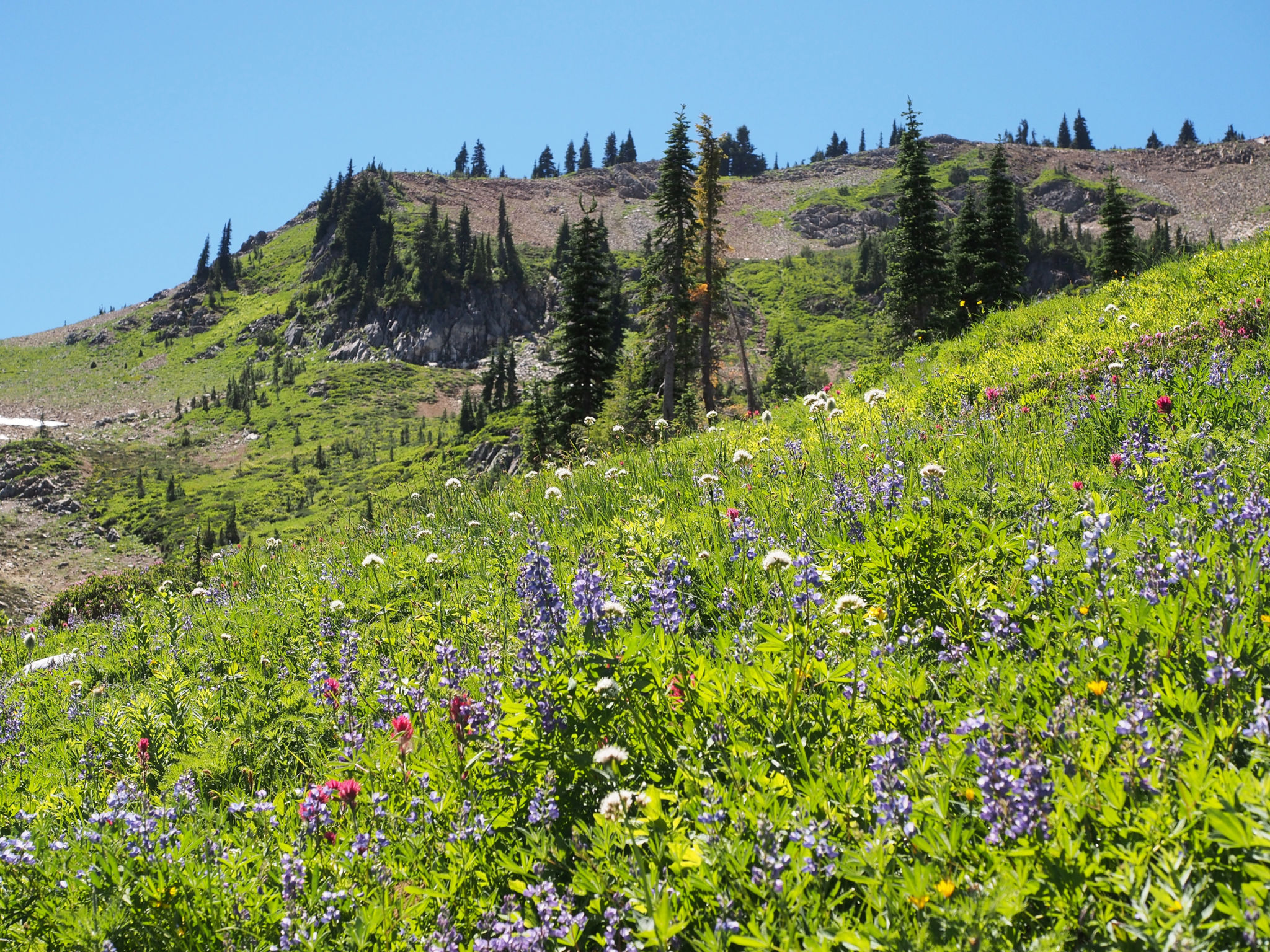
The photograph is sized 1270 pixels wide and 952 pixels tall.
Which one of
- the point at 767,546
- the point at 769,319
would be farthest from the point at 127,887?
the point at 769,319

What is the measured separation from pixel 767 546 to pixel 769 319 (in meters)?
155

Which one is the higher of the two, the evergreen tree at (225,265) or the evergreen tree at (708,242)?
the evergreen tree at (225,265)

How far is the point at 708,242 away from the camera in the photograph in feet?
116

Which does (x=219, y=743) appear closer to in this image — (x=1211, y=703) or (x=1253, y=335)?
(x=1211, y=703)

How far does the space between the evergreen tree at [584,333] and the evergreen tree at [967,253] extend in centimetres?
1991

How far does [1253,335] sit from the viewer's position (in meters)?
7.40

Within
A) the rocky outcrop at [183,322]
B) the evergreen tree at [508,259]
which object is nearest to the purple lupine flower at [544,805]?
the evergreen tree at [508,259]

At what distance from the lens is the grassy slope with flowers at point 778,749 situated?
210 centimetres

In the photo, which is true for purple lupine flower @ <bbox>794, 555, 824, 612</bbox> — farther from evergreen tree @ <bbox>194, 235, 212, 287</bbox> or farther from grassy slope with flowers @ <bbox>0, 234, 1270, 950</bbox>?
evergreen tree @ <bbox>194, 235, 212, 287</bbox>

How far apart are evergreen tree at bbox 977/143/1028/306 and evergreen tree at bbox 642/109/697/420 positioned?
1794 cm

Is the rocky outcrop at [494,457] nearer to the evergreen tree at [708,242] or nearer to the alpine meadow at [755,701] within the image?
the evergreen tree at [708,242]

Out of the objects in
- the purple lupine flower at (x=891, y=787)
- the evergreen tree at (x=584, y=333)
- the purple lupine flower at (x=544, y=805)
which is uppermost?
the evergreen tree at (x=584, y=333)

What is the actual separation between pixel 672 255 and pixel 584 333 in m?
6.83

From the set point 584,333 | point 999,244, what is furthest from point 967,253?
point 584,333
